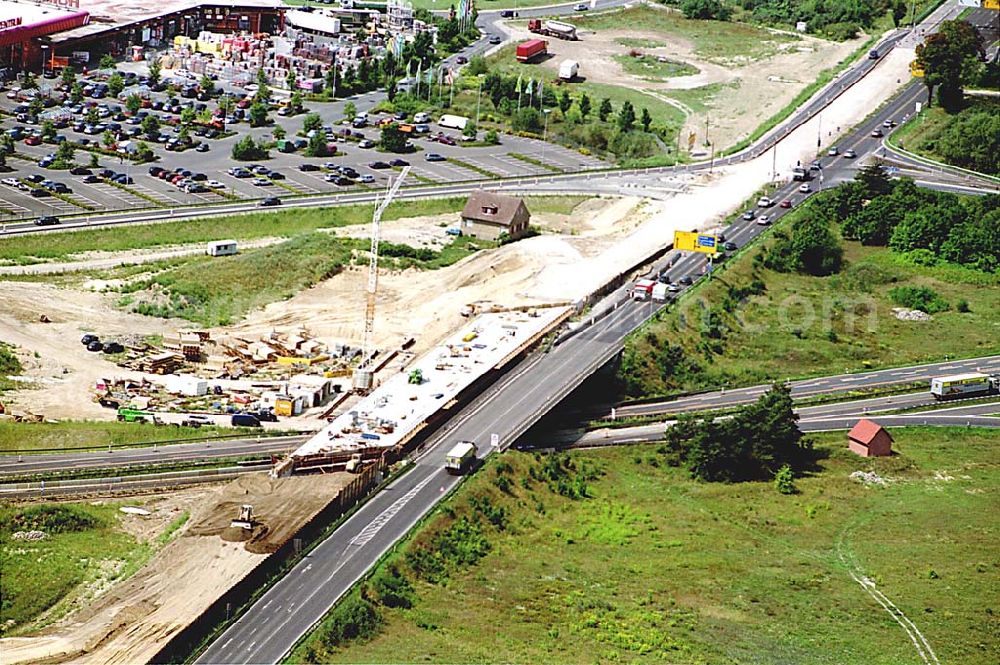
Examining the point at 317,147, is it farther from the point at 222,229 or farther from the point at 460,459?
the point at 460,459

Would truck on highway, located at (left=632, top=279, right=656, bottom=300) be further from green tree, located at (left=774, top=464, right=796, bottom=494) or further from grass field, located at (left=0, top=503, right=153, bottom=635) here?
grass field, located at (left=0, top=503, right=153, bottom=635)

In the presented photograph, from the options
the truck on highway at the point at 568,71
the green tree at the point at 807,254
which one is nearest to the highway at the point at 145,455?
the green tree at the point at 807,254

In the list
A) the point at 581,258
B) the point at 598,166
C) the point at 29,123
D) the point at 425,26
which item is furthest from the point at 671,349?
the point at 425,26

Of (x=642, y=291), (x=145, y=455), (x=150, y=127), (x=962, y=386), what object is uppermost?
(x=150, y=127)

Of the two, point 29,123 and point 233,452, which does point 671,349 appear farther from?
point 29,123

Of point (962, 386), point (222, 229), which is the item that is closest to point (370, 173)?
point (222, 229)

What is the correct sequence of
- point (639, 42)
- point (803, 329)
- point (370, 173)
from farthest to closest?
point (639, 42) < point (370, 173) < point (803, 329)

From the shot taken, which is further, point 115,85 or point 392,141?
point 115,85
